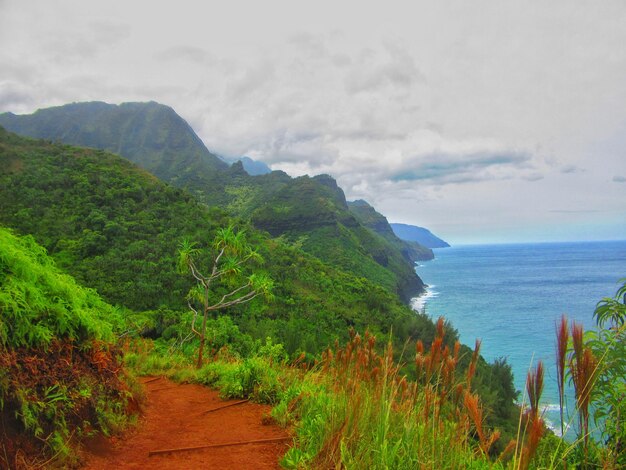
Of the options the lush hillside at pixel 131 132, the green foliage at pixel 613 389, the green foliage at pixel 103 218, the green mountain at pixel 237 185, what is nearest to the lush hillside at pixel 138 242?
the green foliage at pixel 103 218

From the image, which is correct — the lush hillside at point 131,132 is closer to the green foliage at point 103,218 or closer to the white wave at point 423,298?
the white wave at point 423,298

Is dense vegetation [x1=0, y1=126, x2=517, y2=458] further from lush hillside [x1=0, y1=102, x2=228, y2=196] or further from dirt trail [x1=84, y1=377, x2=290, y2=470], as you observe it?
lush hillside [x1=0, y1=102, x2=228, y2=196]

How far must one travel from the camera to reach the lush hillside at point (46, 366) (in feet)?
8.60

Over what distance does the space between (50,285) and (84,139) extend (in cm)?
12596

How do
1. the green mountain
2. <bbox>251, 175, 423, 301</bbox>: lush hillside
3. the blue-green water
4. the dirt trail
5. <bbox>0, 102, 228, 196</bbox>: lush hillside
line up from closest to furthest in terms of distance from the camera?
1. the dirt trail
2. the blue-green water
3. <bbox>251, 175, 423, 301</bbox>: lush hillside
4. the green mountain
5. <bbox>0, 102, 228, 196</bbox>: lush hillside

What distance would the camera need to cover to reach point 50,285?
3.29 metres

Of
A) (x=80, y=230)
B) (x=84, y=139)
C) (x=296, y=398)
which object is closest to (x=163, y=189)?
Answer: (x=80, y=230)

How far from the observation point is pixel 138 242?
2373cm

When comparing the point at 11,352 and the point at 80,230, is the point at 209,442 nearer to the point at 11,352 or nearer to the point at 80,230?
the point at 11,352

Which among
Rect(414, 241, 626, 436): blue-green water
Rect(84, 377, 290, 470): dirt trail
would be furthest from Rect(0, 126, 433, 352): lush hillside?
Rect(84, 377, 290, 470): dirt trail

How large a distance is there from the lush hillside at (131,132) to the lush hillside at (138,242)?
6047 centimetres

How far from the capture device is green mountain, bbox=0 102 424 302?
61.4 m

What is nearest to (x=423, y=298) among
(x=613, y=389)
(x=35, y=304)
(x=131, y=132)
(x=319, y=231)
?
(x=319, y=231)

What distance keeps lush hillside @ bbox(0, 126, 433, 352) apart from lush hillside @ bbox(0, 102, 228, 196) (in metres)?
60.5
